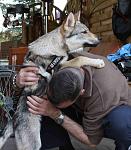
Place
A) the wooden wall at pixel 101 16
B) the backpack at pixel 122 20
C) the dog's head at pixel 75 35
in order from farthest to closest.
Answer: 1. the wooden wall at pixel 101 16
2. the backpack at pixel 122 20
3. the dog's head at pixel 75 35

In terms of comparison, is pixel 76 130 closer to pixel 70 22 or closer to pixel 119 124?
pixel 119 124

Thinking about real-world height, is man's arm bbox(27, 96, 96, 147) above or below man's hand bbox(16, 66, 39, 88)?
below

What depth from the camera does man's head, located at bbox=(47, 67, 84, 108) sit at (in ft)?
8.62

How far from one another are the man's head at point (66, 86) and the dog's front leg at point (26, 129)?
0.44 m

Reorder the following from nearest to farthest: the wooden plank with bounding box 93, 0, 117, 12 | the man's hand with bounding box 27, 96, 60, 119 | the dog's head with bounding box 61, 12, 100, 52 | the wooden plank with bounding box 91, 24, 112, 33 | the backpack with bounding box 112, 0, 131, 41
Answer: the man's hand with bounding box 27, 96, 60, 119, the dog's head with bounding box 61, 12, 100, 52, the backpack with bounding box 112, 0, 131, 41, the wooden plank with bounding box 93, 0, 117, 12, the wooden plank with bounding box 91, 24, 112, 33

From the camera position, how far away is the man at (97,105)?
288 centimetres

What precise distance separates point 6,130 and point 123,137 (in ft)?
2.96

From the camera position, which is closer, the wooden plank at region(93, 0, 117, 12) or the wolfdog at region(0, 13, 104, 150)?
the wolfdog at region(0, 13, 104, 150)

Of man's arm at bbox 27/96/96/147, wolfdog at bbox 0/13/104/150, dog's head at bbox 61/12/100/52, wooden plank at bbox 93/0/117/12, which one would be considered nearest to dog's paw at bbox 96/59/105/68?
wolfdog at bbox 0/13/104/150

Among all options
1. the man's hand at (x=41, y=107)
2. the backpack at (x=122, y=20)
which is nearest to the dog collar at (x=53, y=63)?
the man's hand at (x=41, y=107)

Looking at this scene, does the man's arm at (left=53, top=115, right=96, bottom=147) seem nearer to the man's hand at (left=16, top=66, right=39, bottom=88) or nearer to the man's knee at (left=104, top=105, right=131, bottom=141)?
the man's knee at (left=104, top=105, right=131, bottom=141)

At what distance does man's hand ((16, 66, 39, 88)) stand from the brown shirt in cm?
38

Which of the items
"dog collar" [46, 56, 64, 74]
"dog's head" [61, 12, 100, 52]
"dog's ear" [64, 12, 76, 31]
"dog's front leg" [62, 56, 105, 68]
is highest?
"dog's ear" [64, 12, 76, 31]

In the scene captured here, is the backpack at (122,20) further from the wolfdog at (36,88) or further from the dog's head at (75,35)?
the wolfdog at (36,88)
